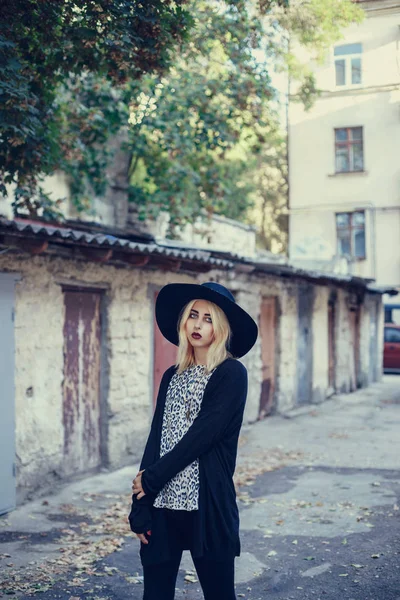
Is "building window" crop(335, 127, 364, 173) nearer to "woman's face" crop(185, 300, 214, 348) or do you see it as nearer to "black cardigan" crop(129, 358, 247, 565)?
"woman's face" crop(185, 300, 214, 348)

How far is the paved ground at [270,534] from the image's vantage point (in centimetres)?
471

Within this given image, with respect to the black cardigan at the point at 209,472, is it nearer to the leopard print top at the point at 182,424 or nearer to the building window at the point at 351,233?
the leopard print top at the point at 182,424

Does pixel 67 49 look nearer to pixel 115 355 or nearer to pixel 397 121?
pixel 115 355

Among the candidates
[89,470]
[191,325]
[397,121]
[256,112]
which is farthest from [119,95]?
[191,325]

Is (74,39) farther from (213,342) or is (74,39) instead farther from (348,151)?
(348,151)

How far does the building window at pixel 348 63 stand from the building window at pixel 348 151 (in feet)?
14.3

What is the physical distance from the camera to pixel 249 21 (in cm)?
1016

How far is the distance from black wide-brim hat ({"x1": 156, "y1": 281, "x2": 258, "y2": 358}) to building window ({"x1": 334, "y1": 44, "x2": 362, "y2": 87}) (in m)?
6.27

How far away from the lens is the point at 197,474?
121 inches

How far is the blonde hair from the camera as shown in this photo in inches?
127

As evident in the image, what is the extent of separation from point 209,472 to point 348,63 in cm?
844

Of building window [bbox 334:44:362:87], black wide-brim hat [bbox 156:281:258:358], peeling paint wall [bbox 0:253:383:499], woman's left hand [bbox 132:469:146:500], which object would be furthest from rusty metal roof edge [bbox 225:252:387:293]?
woman's left hand [bbox 132:469:146:500]

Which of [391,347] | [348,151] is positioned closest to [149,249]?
[348,151]

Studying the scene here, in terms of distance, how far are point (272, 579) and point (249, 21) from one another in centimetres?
771
